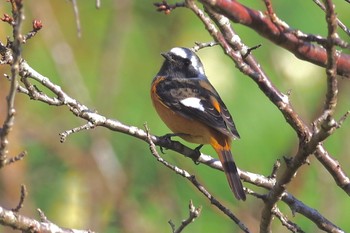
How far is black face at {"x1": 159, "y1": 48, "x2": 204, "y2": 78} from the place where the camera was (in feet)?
20.3

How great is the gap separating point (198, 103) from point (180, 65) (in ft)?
3.18

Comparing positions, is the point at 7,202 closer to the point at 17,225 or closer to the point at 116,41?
the point at 116,41

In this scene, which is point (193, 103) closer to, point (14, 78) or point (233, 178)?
point (233, 178)

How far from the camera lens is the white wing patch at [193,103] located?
525cm

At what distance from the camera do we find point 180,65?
6230 mm

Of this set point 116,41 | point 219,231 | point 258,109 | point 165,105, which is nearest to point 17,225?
point 165,105

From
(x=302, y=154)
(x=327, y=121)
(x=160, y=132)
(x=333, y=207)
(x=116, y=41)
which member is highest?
(x=327, y=121)

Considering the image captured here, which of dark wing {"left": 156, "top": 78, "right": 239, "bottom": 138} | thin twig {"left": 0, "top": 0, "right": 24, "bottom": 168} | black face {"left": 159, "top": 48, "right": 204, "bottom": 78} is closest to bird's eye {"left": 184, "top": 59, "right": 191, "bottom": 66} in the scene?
black face {"left": 159, "top": 48, "right": 204, "bottom": 78}

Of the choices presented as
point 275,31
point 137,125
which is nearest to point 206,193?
point 275,31

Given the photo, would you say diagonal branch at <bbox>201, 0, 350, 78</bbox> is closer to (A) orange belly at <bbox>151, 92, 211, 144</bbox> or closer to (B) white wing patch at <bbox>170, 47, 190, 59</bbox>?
(A) orange belly at <bbox>151, 92, 211, 144</bbox>

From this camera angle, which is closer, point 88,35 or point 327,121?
point 327,121

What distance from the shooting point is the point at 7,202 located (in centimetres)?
691

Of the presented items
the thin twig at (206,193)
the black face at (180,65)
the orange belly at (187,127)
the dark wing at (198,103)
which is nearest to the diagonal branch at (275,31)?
the thin twig at (206,193)

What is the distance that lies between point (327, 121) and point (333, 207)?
2.81 m
